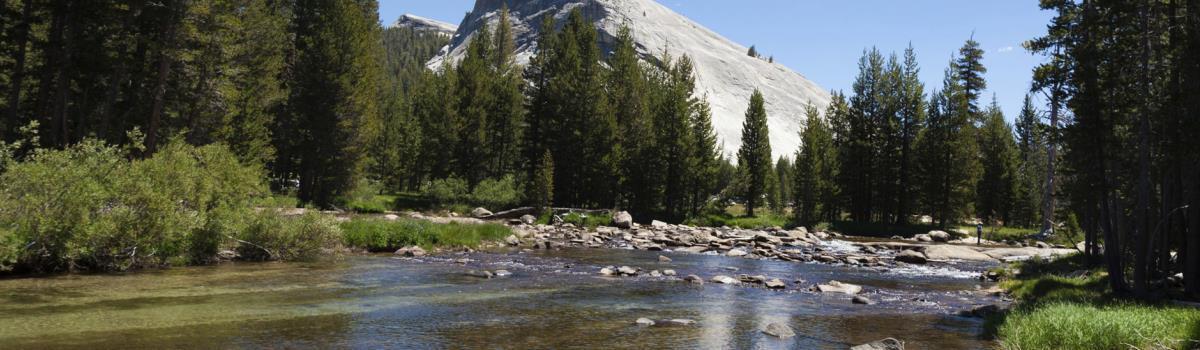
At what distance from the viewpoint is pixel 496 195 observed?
4950 cm

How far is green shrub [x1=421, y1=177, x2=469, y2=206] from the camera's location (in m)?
49.0

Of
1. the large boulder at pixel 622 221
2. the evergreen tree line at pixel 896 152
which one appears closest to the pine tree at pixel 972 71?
the evergreen tree line at pixel 896 152

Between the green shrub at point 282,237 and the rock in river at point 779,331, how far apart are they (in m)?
16.0

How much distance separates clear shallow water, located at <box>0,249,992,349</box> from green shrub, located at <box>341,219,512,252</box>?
5.15 metres

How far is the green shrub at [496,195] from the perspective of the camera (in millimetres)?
49312

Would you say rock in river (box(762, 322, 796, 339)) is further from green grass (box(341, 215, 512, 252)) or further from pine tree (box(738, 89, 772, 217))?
pine tree (box(738, 89, 772, 217))

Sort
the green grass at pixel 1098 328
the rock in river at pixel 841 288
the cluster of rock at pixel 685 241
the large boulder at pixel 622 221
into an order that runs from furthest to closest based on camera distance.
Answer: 1. the large boulder at pixel 622 221
2. the cluster of rock at pixel 685 241
3. the rock in river at pixel 841 288
4. the green grass at pixel 1098 328

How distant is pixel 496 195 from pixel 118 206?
33086 mm

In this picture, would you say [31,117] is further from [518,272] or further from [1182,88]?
[1182,88]

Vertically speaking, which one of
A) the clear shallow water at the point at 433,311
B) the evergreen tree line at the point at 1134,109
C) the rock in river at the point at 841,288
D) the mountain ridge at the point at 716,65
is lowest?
the clear shallow water at the point at 433,311

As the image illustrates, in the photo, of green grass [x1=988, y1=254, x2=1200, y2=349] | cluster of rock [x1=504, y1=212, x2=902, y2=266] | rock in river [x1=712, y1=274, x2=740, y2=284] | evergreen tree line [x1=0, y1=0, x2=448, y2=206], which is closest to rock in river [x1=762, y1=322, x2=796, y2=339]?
green grass [x1=988, y1=254, x2=1200, y2=349]

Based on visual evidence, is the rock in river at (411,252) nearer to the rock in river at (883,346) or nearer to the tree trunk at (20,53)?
the tree trunk at (20,53)

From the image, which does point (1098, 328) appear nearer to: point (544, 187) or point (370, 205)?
point (544, 187)

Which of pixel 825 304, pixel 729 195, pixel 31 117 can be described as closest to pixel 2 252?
pixel 825 304
